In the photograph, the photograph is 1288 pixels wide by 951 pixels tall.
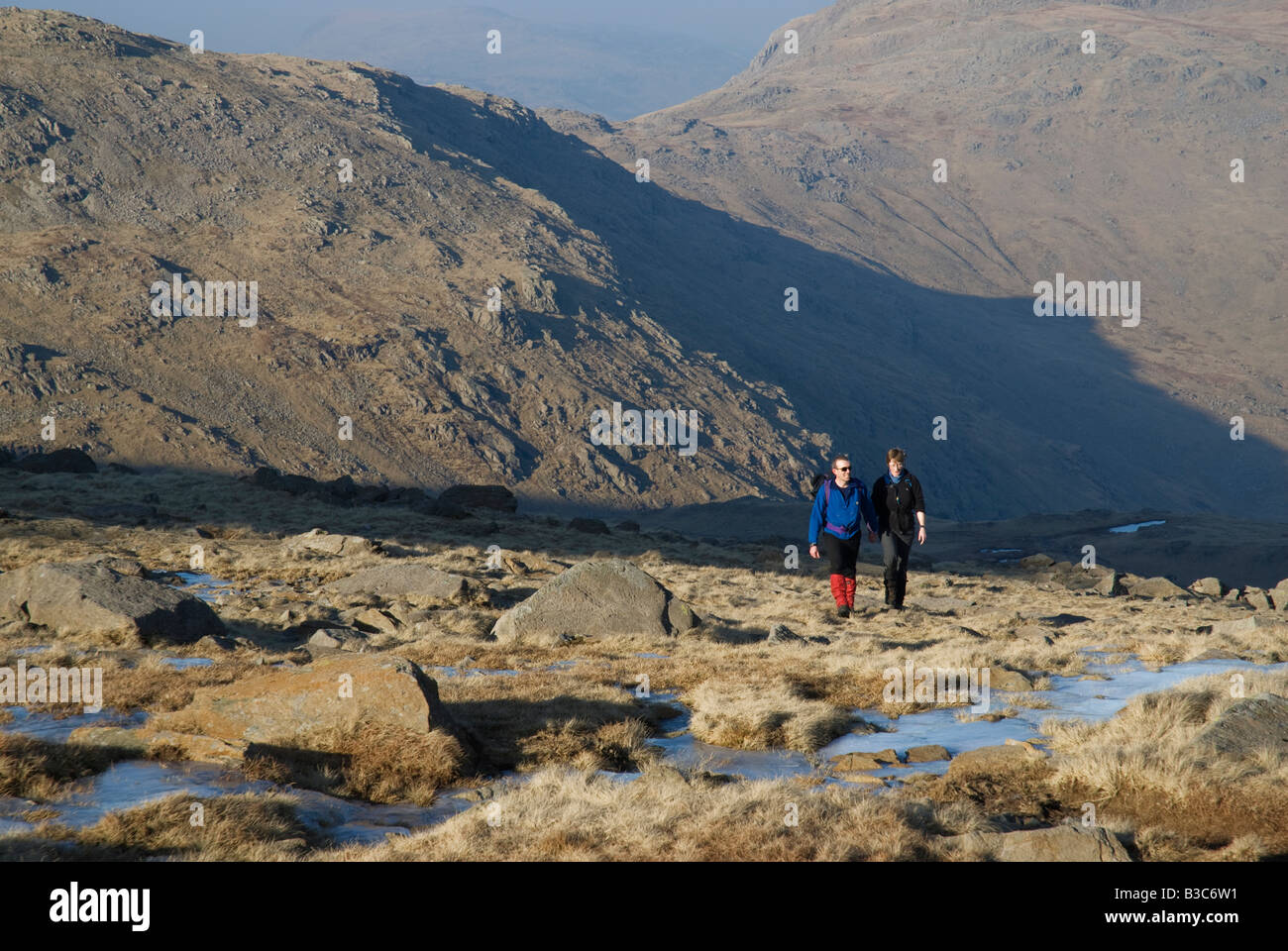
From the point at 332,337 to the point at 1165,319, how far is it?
11567cm

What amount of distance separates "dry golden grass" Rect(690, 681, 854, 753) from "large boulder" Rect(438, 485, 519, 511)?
1289 inches

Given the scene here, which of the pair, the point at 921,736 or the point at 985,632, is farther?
the point at 985,632

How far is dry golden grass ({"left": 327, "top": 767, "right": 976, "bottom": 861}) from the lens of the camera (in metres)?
5.98

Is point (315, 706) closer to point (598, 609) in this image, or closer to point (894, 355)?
point (598, 609)

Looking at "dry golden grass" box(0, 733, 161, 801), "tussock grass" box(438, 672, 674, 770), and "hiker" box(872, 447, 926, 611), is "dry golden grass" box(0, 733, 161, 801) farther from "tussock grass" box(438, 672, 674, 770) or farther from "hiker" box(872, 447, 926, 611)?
"hiker" box(872, 447, 926, 611)

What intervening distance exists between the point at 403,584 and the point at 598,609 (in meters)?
5.35

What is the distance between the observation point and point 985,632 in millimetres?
17047

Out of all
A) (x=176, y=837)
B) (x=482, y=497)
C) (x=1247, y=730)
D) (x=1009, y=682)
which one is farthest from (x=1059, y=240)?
(x=176, y=837)

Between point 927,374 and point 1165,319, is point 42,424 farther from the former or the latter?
point 1165,319

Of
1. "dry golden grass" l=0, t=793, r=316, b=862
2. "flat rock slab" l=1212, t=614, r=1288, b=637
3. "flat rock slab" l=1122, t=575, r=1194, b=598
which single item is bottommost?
"flat rock slab" l=1122, t=575, r=1194, b=598

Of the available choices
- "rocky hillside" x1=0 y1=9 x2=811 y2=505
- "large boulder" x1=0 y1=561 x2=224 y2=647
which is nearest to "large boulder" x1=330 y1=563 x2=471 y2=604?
"large boulder" x1=0 y1=561 x2=224 y2=647

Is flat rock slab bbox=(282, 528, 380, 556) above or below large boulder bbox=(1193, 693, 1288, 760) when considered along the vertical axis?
below

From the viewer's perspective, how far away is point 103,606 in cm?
1336

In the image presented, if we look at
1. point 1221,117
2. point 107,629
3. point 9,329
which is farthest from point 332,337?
point 1221,117
